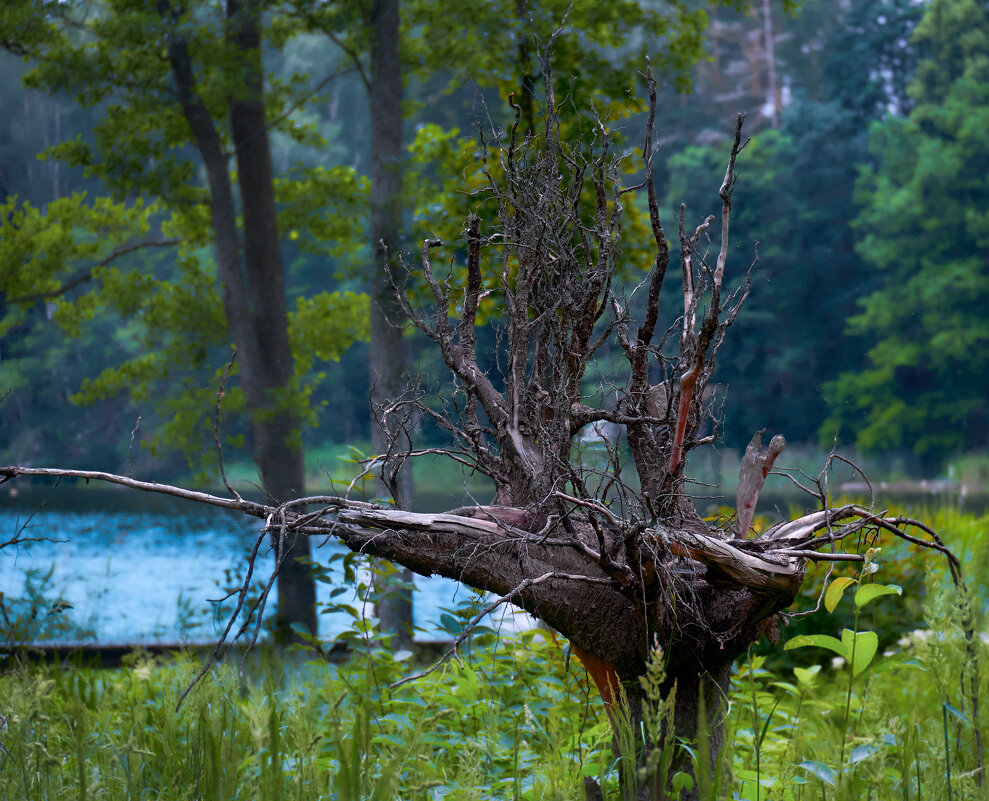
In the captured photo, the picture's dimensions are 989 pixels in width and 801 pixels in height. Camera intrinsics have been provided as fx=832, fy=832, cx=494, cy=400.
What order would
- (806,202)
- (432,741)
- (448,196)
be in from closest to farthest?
(432,741)
(448,196)
(806,202)

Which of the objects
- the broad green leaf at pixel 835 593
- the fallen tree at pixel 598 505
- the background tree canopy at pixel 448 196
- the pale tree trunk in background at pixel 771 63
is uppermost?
the pale tree trunk in background at pixel 771 63

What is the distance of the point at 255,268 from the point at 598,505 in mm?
5031

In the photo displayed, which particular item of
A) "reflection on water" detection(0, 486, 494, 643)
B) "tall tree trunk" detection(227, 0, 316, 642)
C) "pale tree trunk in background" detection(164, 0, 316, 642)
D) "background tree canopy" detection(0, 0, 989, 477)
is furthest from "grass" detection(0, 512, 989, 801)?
"reflection on water" detection(0, 486, 494, 643)

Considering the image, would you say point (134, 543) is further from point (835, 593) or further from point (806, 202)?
point (806, 202)

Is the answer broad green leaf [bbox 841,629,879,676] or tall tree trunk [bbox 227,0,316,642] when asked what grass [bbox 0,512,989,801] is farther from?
tall tree trunk [bbox 227,0,316,642]

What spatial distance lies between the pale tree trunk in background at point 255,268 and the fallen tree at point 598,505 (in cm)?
414

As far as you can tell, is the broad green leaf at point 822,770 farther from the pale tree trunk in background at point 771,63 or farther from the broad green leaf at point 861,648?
the pale tree trunk in background at point 771,63

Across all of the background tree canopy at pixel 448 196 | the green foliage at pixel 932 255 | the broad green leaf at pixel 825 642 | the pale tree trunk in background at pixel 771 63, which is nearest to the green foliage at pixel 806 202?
the background tree canopy at pixel 448 196

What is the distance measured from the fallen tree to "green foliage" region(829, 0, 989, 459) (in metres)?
19.5

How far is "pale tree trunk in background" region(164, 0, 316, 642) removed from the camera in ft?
19.8

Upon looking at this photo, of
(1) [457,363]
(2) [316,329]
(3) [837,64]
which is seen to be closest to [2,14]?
(2) [316,329]

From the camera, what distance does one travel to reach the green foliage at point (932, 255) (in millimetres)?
20438

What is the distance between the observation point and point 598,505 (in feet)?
5.66

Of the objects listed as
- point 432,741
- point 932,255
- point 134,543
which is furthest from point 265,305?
point 932,255
